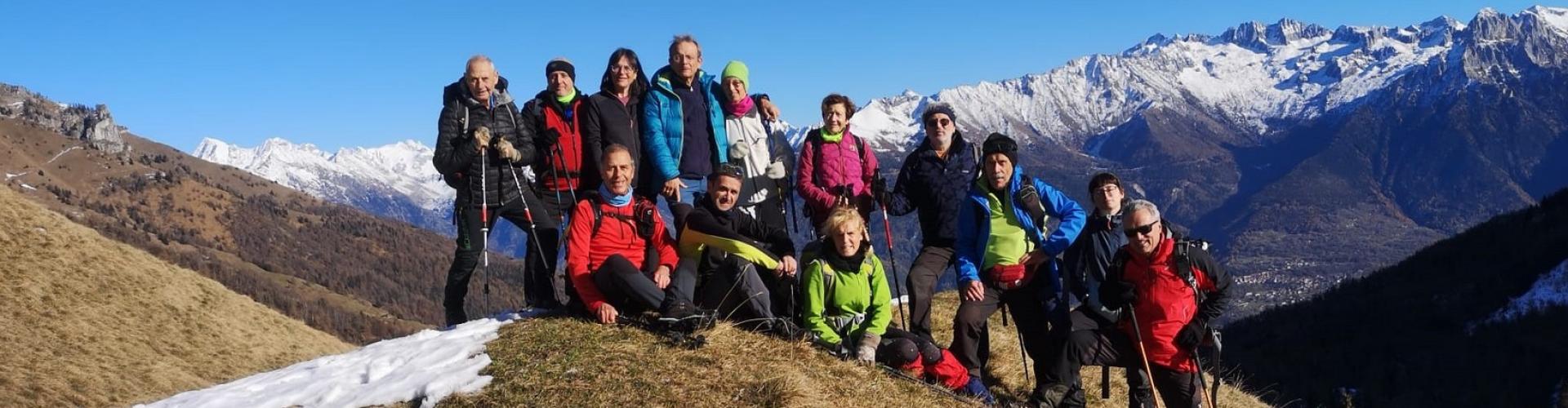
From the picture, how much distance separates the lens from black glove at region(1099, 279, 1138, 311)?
412 inches

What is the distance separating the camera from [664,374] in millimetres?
10172

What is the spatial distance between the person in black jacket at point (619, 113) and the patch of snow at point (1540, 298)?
168875 millimetres

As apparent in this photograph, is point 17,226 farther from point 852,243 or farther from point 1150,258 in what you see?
point 1150,258

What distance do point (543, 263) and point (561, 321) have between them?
1611 millimetres

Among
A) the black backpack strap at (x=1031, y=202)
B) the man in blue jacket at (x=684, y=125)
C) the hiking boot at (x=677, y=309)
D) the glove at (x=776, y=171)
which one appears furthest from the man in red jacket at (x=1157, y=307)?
the man in blue jacket at (x=684, y=125)

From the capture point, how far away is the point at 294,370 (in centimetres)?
1207

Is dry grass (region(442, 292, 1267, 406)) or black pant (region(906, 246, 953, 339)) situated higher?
black pant (region(906, 246, 953, 339))

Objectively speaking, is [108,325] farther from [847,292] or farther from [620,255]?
[847,292]

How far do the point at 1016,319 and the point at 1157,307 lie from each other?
2.08 metres

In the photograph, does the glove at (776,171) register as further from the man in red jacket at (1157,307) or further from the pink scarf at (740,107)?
the man in red jacket at (1157,307)

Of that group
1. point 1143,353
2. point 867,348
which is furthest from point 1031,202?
point 867,348

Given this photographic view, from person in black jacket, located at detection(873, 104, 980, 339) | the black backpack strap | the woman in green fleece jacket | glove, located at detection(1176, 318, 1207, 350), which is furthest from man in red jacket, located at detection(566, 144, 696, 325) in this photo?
glove, located at detection(1176, 318, 1207, 350)

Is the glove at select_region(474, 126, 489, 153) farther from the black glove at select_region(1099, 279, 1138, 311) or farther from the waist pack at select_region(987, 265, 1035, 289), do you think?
the black glove at select_region(1099, 279, 1138, 311)

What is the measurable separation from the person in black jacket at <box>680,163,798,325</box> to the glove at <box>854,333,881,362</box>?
0.87 m
